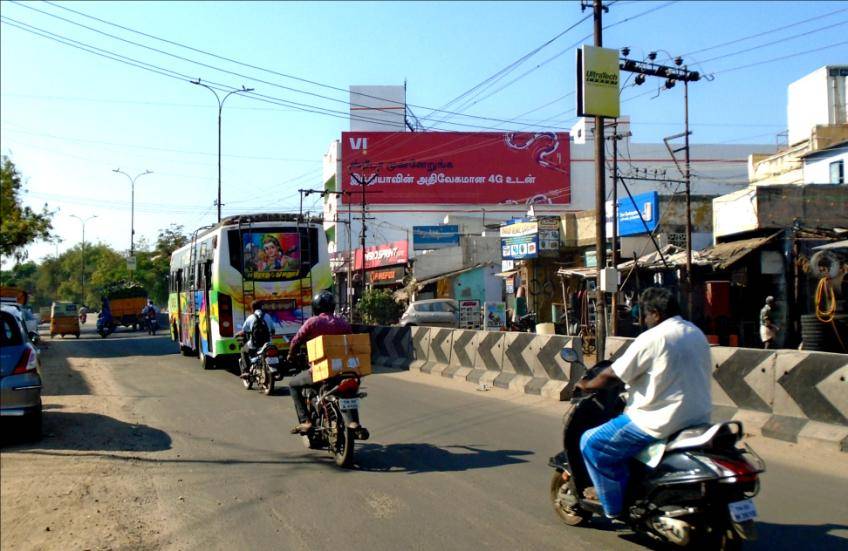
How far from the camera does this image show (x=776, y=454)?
28.0ft

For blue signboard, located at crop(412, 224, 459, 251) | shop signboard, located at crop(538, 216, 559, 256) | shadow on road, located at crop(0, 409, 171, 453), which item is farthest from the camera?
blue signboard, located at crop(412, 224, 459, 251)

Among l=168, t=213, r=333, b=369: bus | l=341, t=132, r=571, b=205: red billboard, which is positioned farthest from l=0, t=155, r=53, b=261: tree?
l=341, t=132, r=571, b=205: red billboard

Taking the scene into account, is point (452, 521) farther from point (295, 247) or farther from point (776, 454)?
point (295, 247)

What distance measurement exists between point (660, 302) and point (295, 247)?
523 inches

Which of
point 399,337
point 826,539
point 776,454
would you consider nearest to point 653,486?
point 826,539

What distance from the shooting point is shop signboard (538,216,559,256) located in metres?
32.8

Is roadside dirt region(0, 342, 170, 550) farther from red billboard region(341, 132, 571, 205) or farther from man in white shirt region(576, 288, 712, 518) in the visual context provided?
red billboard region(341, 132, 571, 205)

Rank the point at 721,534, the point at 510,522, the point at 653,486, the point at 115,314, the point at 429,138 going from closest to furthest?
the point at 721,534
the point at 653,486
the point at 510,522
the point at 115,314
the point at 429,138

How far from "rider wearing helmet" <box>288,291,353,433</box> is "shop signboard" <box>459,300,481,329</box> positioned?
22.0 metres

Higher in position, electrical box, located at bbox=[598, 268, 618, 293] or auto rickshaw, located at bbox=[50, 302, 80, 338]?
electrical box, located at bbox=[598, 268, 618, 293]

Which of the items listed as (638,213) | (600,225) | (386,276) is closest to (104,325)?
(386,276)

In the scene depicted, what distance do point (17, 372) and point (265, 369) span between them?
536 centimetres

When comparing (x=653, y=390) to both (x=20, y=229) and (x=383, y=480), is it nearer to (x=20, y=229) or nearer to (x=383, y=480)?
(x=383, y=480)

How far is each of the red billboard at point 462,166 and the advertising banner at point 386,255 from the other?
17872 mm
